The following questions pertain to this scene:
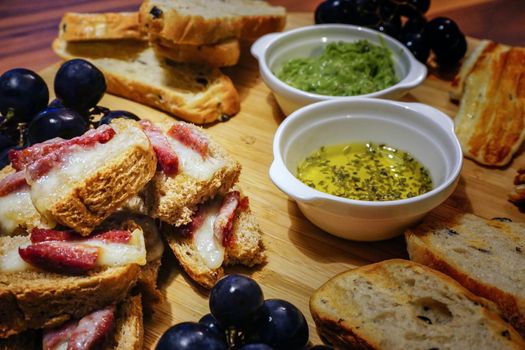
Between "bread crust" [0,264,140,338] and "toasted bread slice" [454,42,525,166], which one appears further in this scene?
"toasted bread slice" [454,42,525,166]

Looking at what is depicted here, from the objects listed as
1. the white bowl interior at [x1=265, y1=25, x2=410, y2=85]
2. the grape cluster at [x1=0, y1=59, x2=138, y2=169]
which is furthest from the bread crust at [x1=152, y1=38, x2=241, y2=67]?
the grape cluster at [x1=0, y1=59, x2=138, y2=169]

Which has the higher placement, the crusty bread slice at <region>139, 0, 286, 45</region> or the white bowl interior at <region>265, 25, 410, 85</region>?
the crusty bread slice at <region>139, 0, 286, 45</region>

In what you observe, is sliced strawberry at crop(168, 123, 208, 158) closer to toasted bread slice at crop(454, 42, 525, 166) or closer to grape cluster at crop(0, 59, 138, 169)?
grape cluster at crop(0, 59, 138, 169)

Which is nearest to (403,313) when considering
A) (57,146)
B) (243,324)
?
(243,324)

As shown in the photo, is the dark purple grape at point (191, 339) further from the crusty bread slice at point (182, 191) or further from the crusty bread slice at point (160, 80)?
the crusty bread slice at point (160, 80)

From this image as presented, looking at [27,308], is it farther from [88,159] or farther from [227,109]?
[227,109]

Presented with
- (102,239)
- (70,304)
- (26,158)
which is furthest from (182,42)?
(70,304)

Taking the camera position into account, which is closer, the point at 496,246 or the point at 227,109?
the point at 496,246

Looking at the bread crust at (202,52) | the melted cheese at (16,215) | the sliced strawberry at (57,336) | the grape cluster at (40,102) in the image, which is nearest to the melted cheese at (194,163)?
the grape cluster at (40,102)
